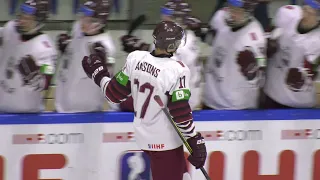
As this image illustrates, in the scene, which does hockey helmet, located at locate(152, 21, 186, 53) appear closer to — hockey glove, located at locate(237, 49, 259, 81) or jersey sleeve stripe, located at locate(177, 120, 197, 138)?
jersey sleeve stripe, located at locate(177, 120, 197, 138)

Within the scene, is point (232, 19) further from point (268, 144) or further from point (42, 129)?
point (42, 129)

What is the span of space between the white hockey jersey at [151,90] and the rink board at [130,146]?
350 millimetres

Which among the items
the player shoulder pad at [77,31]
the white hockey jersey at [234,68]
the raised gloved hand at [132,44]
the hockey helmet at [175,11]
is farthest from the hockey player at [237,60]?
the player shoulder pad at [77,31]

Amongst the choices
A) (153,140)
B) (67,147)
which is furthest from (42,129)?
(153,140)

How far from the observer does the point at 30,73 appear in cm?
382

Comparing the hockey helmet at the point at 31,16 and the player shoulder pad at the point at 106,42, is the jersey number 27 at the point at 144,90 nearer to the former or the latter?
the player shoulder pad at the point at 106,42

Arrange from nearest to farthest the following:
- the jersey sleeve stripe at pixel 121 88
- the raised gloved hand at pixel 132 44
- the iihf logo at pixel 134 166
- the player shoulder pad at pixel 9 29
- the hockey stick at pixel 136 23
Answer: the jersey sleeve stripe at pixel 121 88 → the player shoulder pad at pixel 9 29 → the iihf logo at pixel 134 166 → the raised gloved hand at pixel 132 44 → the hockey stick at pixel 136 23

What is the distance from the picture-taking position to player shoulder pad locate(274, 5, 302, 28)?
13.3ft

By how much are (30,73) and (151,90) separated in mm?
723

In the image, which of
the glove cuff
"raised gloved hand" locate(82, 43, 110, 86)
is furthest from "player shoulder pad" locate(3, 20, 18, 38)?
the glove cuff

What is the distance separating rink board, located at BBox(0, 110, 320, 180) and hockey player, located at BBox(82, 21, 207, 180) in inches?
14.0

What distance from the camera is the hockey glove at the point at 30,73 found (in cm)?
382

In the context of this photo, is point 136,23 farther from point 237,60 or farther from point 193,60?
point 237,60

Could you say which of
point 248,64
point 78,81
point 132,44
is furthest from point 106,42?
point 248,64
